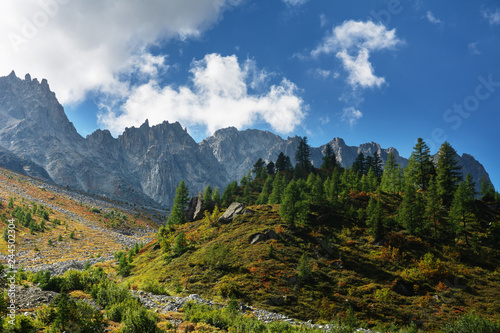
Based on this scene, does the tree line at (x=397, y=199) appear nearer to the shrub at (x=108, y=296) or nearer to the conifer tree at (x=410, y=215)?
the conifer tree at (x=410, y=215)

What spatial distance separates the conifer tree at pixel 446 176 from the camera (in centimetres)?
5875

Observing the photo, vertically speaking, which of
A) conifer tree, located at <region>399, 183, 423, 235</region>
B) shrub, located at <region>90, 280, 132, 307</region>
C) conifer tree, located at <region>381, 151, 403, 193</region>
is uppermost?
conifer tree, located at <region>381, 151, 403, 193</region>

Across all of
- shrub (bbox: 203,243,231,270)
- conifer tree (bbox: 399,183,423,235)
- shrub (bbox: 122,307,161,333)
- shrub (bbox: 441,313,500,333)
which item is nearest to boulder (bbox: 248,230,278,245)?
shrub (bbox: 203,243,231,270)

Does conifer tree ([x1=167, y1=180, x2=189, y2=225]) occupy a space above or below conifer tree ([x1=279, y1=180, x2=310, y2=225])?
below

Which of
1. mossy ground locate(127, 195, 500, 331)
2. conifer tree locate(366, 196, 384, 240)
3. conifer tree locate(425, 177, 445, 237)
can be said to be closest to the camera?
mossy ground locate(127, 195, 500, 331)

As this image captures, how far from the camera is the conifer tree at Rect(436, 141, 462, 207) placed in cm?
5875

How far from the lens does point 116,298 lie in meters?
20.8

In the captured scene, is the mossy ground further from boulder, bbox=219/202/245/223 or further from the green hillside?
boulder, bbox=219/202/245/223

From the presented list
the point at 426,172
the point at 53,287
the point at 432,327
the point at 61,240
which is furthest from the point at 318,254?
the point at 61,240

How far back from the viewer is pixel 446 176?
60.4 meters

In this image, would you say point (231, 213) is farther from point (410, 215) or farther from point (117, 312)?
point (117, 312)

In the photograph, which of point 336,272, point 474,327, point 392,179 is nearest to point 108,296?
point 336,272

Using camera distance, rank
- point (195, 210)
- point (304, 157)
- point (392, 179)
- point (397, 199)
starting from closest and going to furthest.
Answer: point (397, 199) → point (195, 210) → point (392, 179) → point (304, 157)

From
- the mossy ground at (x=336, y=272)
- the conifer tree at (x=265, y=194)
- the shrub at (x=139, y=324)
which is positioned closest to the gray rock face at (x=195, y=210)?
the mossy ground at (x=336, y=272)
